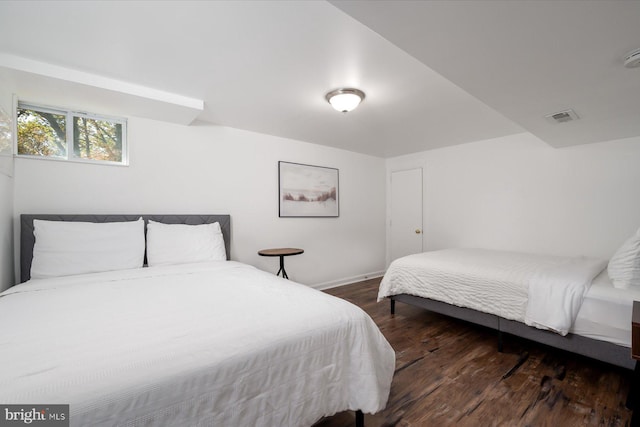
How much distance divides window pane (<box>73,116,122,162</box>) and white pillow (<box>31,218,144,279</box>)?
0.74m

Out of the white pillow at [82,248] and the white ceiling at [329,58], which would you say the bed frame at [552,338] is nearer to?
the white ceiling at [329,58]

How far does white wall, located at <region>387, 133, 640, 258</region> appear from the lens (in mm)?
3004

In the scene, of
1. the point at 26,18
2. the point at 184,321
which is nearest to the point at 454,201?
the point at 184,321

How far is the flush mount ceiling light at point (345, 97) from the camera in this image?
92.0 inches

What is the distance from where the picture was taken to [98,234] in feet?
7.47

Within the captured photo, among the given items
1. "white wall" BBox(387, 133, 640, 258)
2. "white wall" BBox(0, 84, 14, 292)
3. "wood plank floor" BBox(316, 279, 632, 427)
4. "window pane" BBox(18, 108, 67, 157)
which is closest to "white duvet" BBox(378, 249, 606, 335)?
"wood plank floor" BBox(316, 279, 632, 427)

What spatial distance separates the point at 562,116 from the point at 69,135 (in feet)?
14.4

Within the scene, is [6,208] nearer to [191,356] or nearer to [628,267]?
[191,356]

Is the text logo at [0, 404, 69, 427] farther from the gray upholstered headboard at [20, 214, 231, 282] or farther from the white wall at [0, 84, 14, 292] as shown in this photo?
the gray upholstered headboard at [20, 214, 231, 282]

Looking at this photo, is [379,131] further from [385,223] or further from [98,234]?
[98,234]

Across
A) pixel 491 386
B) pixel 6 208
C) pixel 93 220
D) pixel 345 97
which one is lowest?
pixel 491 386

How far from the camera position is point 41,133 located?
2391mm

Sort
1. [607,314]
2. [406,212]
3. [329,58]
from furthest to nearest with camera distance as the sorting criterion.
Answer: [406,212] < [329,58] < [607,314]

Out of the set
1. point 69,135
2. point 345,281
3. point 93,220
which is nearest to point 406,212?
point 345,281
